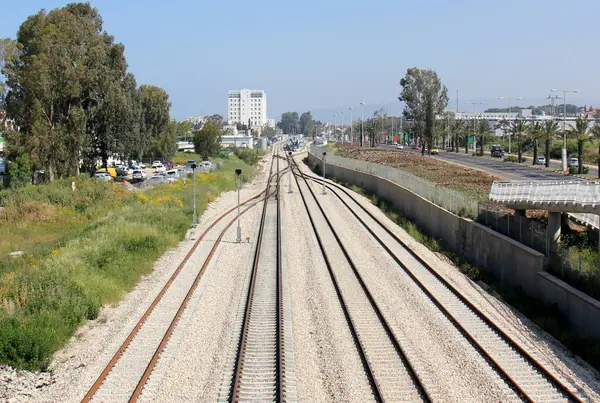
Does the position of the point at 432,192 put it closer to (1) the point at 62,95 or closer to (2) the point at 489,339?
(2) the point at 489,339

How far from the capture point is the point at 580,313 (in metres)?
16.3

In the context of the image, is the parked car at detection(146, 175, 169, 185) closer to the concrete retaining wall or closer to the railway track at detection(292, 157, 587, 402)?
the concrete retaining wall

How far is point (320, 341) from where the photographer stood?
1477cm

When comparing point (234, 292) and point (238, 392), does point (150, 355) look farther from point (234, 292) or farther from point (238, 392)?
point (234, 292)

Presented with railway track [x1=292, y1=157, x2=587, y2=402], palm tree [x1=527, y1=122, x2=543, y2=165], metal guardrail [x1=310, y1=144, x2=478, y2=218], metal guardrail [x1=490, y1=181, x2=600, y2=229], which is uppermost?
palm tree [x1=527, y1=122, x2=543, y2=165]

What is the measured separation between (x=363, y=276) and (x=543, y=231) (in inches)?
232

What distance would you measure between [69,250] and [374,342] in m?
12.9

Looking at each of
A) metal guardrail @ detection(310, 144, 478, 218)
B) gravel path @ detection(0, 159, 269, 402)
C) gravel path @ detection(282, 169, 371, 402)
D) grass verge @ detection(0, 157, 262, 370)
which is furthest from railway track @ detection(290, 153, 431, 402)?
grass verge @ detection(0, 157, 262, 370)

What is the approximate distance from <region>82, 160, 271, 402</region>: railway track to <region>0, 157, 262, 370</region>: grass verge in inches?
51.6

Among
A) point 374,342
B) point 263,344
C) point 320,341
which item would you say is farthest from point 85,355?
point 374,342

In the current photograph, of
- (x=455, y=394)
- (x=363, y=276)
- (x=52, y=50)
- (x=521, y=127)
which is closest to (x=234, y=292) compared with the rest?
(x=363, y=276)

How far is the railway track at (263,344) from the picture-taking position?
1180 centimetres

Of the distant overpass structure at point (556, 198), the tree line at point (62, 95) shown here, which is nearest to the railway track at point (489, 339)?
the distant overpass structure at point (556, 198)

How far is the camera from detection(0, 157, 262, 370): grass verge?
47.1 feet
